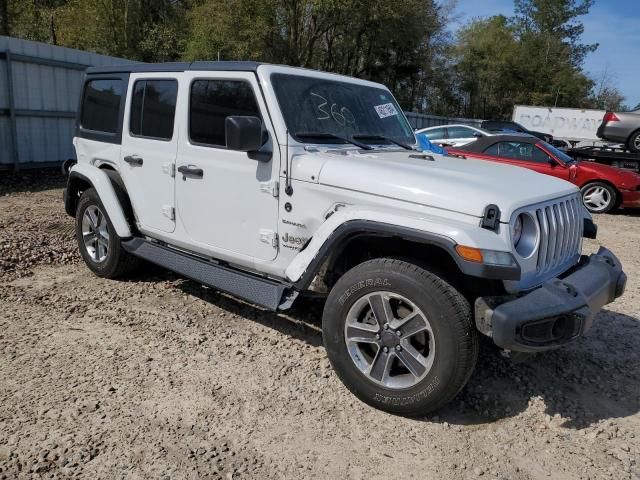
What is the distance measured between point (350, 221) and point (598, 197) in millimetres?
9317

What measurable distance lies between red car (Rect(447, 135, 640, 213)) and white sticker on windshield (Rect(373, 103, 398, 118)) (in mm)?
5966

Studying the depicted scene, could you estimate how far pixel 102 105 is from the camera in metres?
5.21

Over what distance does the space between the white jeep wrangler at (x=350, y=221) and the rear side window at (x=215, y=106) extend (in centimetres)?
1

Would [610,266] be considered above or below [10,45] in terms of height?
below

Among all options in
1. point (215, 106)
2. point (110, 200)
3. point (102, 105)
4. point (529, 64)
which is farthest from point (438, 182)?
point (529, 64)

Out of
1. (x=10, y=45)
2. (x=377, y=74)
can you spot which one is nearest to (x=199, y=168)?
(x=10, y=45)

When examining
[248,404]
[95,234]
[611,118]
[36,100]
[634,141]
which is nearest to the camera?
[248,404]

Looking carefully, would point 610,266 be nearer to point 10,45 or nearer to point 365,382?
point 365,382

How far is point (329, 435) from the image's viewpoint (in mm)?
3059

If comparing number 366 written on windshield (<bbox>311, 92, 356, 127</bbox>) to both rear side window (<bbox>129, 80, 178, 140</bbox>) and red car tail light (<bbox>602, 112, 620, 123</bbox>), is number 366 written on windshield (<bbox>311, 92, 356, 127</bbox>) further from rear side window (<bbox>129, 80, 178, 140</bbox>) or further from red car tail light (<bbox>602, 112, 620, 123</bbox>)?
red car tail light (<bbox>602, 112, 620, 123</bbox>)

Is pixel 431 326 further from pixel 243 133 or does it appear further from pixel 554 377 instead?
pixel 243 133

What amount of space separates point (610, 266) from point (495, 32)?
4630cm

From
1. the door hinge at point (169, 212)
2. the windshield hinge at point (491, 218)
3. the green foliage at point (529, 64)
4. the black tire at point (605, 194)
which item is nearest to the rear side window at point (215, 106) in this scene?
the door hinge at point (169, 212)

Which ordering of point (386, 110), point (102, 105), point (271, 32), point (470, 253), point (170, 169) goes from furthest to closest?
point (271, 32) → point (102, 105) → point (386, 110) → point (170, 169) → point (470, 253)
